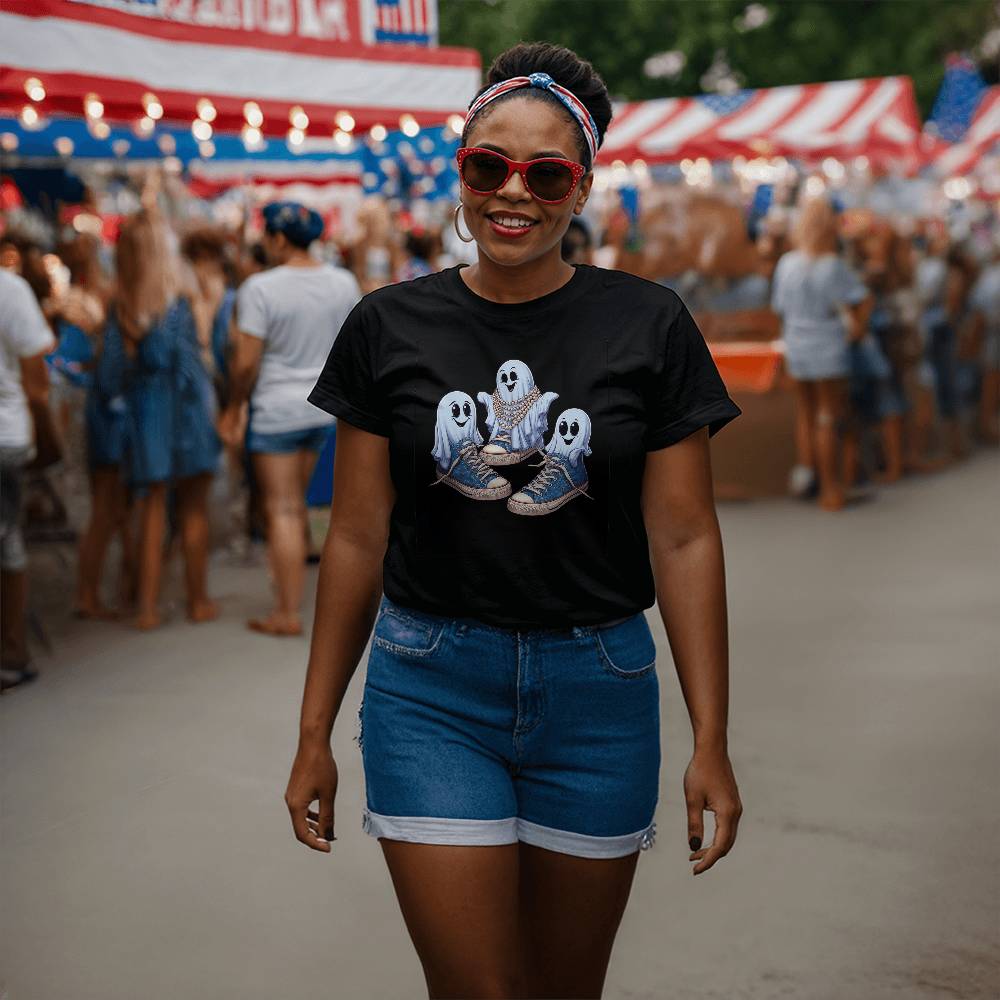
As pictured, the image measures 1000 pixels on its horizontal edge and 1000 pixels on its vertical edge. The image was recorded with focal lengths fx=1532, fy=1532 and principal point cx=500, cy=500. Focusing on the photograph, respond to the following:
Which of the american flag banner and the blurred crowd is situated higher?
the american flag banner

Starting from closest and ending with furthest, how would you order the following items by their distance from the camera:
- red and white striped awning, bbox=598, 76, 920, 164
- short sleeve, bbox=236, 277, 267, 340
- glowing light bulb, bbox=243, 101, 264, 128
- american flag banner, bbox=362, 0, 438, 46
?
short sleeve, bbox=236, 277, 267, 340 < glowing light bulb, bbox=243, 101, 264, 128 < american flag banner, bbox=362, 0, 438, 46 < red and white striped awning, bbox=598, 76, 920, 164

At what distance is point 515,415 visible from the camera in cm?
229

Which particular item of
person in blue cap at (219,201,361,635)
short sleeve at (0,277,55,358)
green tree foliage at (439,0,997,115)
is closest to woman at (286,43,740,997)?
short sleeve at (0,277,55,358)

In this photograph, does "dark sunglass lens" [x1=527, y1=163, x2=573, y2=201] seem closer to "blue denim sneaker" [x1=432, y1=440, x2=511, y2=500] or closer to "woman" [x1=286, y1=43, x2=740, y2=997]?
"woman" [x1=286, y1=43, x2=740, y2=997]

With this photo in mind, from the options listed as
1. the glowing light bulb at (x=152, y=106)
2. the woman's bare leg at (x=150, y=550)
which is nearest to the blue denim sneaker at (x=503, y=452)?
the woman's bare leg at (x=150, y=550)

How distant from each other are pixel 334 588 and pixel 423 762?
0.33m

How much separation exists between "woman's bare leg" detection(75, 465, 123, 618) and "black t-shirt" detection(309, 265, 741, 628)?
5.47 meters

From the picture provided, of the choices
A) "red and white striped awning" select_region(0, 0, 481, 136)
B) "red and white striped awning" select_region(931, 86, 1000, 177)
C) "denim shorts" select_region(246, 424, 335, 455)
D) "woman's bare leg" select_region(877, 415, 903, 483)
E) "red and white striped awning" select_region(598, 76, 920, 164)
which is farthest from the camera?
"red and white striped awning" select_region(931, 86, 1000, 177)

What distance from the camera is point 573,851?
2385mm

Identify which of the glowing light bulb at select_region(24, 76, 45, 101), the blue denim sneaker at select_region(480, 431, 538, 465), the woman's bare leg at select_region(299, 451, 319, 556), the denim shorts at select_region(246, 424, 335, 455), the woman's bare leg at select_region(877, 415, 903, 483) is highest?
the glowing light bulb at select_region(24, 76, 45, 101)

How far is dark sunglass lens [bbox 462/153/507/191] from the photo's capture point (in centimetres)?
236

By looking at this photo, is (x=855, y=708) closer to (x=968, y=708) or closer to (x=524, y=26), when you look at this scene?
(x=968, y=708)

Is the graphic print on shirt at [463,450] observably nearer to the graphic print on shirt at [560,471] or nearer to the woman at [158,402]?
the graphic print on shirt at [560,471]

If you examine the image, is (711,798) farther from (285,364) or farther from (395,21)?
(395,21)
